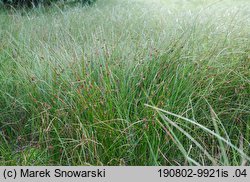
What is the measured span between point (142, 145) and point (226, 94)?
724 millimetres

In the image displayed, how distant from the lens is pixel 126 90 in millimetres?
1951

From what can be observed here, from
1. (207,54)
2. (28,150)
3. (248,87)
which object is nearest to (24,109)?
(28,150)

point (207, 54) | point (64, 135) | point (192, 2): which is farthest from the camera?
point (192, 2)

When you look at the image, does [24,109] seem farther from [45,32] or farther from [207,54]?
[45,32]

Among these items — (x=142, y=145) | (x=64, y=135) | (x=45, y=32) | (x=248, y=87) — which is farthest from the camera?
(x=45, y=32)

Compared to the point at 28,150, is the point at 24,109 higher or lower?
higher

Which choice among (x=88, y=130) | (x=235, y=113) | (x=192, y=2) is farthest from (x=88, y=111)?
(x=192, y=2)

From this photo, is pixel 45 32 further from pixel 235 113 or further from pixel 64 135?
pixel 235 113

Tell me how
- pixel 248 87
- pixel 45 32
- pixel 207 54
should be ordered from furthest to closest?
1. pixel 45 32
2. pixel 207 54
3. pixel 248 87

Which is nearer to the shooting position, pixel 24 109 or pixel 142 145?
pixel 142 145

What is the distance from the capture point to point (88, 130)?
1.81 meters

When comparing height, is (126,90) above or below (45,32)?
below

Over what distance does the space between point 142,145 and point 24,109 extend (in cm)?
87

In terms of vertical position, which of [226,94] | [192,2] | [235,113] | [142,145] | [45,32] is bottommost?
[142,145]
